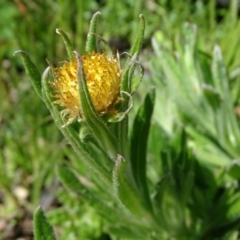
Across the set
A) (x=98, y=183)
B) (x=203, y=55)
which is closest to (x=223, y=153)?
(x=203, y=55)

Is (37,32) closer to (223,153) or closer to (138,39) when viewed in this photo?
(223,153)

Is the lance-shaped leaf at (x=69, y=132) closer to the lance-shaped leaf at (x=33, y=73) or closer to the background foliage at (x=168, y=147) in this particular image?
the lance-shaped leaf at (x=33, y=73)

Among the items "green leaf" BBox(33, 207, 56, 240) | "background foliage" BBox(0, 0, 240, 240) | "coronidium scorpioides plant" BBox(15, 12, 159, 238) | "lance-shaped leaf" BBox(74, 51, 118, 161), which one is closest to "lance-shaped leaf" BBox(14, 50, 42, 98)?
"coronidium scorpioides plant" BBox(15, 12, 159, 238)

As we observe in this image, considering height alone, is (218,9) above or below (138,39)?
below

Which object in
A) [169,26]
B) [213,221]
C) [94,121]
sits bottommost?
[213,221]

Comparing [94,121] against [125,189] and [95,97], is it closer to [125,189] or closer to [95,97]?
[95,97]


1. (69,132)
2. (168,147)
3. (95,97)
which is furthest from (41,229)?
(168,147)

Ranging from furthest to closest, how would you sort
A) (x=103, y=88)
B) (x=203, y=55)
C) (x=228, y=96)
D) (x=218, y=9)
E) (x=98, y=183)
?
(x=218, y=9), (x=203, y=55), (x=228, y=96), (x=98, y=183), (x=103, y=88)
